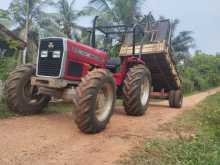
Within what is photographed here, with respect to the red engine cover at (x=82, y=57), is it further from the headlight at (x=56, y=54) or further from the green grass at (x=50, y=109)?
the green grass at (x=50, y=109)

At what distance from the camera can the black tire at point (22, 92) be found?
7.52 metres

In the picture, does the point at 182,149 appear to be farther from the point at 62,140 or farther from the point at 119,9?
the point at 119,9

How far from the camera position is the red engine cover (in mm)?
7023

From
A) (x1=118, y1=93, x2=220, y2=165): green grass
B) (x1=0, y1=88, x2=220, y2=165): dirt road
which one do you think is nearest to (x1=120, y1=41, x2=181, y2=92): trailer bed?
(x1=0, y1=88, x2=220, y2=165): dirt road

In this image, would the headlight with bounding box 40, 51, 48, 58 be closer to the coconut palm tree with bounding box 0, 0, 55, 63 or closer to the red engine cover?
the red engine cover

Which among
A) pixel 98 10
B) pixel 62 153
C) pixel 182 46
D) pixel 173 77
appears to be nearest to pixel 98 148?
pixel 62 153

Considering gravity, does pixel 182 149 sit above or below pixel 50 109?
below

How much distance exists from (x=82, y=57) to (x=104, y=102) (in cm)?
112

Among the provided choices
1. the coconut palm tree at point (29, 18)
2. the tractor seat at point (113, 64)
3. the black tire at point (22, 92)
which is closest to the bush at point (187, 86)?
the coconut palm tree at point (29, 18)

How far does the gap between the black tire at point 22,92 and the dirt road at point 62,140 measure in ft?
0.95

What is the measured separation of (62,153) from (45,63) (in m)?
2.72

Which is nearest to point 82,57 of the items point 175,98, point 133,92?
point 133,92

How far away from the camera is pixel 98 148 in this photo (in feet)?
17.5

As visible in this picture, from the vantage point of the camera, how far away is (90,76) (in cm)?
639
